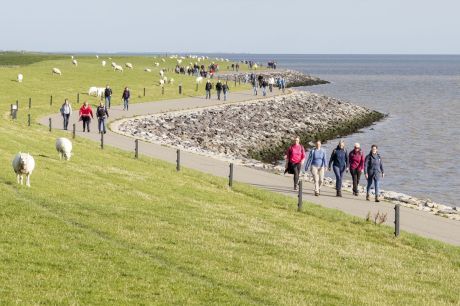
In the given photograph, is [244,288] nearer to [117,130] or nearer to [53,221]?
[53,221]

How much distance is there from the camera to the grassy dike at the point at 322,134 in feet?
184

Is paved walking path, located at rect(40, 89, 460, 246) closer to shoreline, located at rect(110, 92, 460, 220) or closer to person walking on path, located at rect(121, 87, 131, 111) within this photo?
shoreline, located at rect(110, 92, 460, 220)

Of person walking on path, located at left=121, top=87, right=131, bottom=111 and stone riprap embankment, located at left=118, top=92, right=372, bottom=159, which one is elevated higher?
person walking on path, located at left=121, top=87, right=131, bottom=111

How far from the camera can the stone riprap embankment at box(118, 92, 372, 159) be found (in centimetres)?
5419

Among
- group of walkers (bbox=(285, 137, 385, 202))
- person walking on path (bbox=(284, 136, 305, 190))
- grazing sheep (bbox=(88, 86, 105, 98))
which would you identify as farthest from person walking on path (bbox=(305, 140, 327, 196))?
grazing sheep (bbox=(88, 86, 105, 98))

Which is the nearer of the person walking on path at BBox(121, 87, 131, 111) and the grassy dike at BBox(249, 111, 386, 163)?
the grassy dike at BBox(249, 111, 386, 163)

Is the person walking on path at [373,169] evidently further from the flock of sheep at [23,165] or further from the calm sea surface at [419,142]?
the flock of sheep at [23,165]

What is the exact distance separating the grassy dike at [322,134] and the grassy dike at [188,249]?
26.3 m

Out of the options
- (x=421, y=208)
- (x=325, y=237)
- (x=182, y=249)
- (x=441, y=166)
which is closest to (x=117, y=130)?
(x=441, y=166)

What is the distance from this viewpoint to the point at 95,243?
17.6 metres

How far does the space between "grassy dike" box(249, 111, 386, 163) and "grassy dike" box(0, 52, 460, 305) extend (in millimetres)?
26340

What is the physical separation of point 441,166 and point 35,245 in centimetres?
3941

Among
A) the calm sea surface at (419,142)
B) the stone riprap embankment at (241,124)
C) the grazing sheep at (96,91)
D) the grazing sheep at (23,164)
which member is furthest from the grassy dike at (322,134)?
the grazing sheep at (23,164)

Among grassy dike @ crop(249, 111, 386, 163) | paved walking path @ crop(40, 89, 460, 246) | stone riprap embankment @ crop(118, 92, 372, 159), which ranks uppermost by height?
paved walking path @ crop(40, 89, 460, 246)
